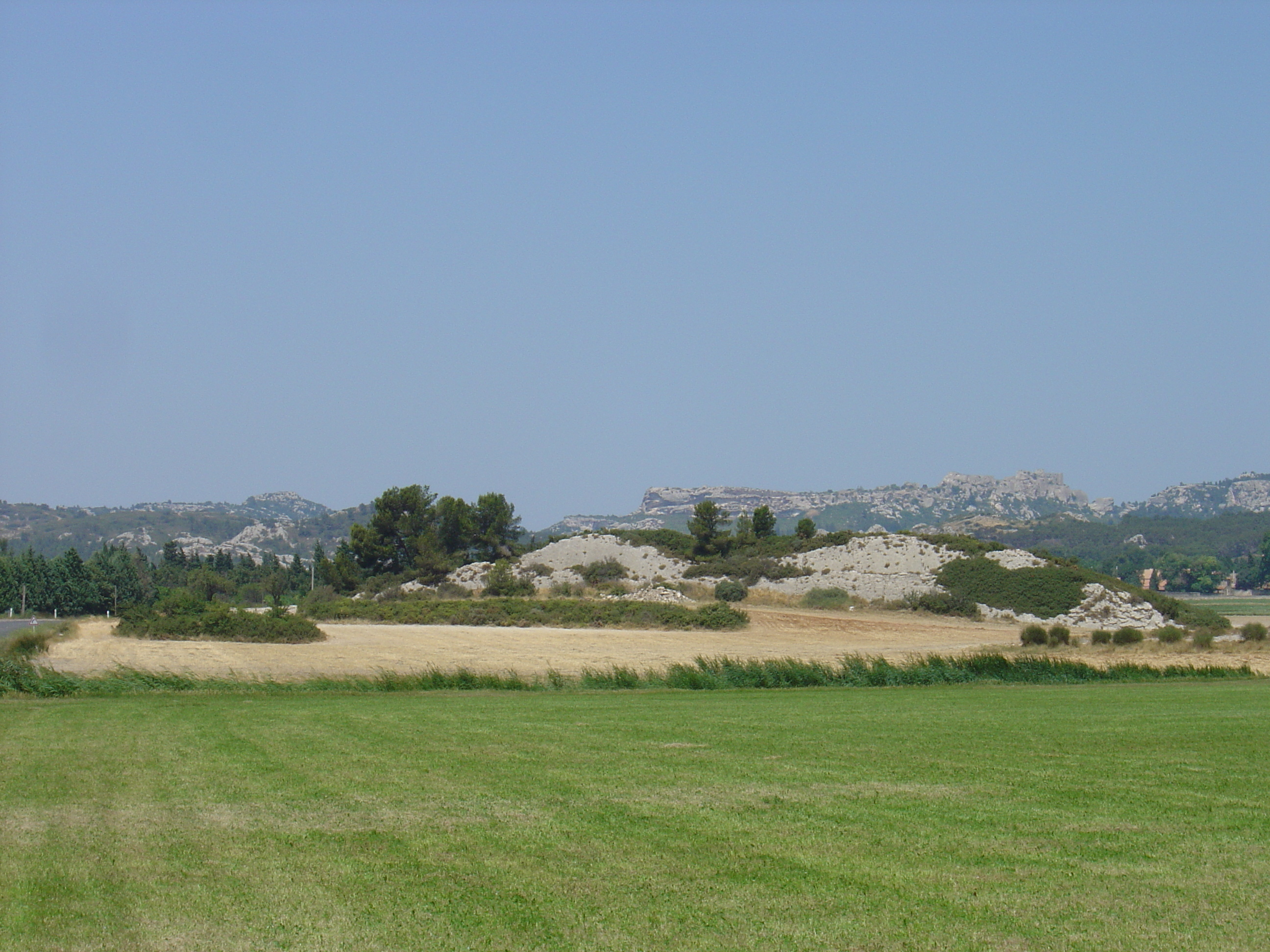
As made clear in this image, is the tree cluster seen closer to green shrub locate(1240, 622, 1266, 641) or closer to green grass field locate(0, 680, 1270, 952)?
green shrub locate(1240, 622, 1266, 641)

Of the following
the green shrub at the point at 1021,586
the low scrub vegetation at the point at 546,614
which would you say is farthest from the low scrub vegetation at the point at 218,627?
the green shrub at the point at 1021,586

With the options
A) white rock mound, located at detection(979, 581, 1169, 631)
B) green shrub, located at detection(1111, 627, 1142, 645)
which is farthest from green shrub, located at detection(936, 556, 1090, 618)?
green shrub, located at detection(1111, 627, 1142, 645)

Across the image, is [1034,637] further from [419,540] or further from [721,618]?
[419,540]

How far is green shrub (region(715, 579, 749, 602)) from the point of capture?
6419cm

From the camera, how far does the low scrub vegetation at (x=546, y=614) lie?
54031 millimetres

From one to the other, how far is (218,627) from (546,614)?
52.0 feet

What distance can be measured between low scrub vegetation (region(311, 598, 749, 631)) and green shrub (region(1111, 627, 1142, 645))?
A: 677 inches

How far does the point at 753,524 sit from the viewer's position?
80.4 m

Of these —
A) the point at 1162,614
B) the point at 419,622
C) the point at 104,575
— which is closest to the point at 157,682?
the point at 419,622

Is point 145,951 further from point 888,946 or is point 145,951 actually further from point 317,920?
point 888,946

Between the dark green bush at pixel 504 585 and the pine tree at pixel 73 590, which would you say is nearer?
the dark green bush at pixel 504 585

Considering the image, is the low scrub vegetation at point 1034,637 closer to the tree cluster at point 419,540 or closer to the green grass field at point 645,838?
the green grass field at point 645,838

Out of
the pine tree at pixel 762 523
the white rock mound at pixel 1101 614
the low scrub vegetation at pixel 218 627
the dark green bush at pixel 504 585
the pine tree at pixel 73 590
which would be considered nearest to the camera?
the low scrub vegetation at pixel 218 627

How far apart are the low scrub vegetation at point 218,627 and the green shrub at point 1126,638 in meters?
29.5
